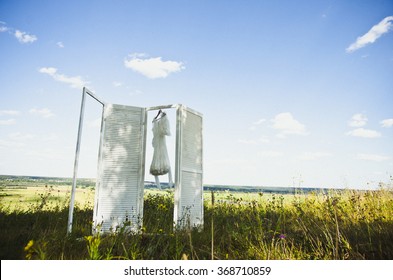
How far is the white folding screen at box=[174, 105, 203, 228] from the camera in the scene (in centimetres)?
500

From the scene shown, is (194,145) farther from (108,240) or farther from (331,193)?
(331,193)

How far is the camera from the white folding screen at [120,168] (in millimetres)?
4855

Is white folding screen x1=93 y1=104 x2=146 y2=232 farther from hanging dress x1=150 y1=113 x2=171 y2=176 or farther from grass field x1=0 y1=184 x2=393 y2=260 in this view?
grass field x1=0 y1=184 x2=393 y2=260

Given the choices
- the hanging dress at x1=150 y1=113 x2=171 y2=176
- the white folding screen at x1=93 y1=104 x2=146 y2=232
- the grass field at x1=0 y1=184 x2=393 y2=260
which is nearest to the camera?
the grass field at x1=0 y1=184 x2=393 y2=260

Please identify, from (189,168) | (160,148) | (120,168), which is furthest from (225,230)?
(120,168)

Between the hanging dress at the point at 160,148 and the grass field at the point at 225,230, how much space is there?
2.78ft

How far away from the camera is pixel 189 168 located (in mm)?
5406

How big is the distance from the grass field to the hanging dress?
0.85 m

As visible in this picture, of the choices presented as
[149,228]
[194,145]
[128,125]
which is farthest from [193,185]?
[128,125]

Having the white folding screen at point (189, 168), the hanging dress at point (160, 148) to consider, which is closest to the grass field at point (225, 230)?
the white folding screen at point (189, 168)

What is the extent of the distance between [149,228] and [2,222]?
2603 mm

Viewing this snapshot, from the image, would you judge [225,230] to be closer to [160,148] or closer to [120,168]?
[160,148]

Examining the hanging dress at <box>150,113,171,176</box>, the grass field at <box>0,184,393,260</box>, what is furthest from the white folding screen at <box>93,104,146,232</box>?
the grass field at <box>0,184,393,260</box>

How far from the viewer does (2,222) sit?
470 cm
